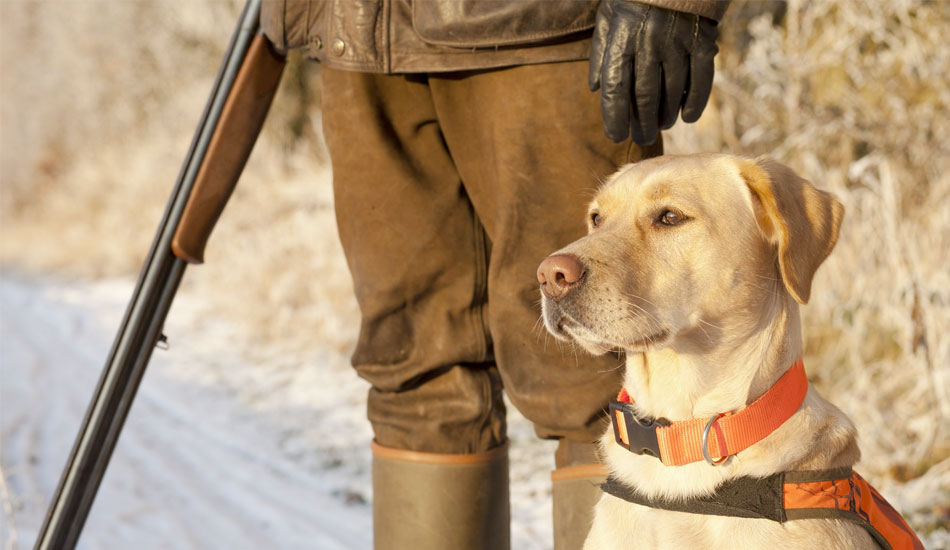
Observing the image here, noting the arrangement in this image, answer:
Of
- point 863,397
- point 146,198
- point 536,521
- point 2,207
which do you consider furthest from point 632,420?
point 2,207

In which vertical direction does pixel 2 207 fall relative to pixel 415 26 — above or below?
above

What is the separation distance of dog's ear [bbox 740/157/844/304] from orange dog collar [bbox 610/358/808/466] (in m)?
0.19

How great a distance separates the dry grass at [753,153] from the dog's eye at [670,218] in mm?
2068

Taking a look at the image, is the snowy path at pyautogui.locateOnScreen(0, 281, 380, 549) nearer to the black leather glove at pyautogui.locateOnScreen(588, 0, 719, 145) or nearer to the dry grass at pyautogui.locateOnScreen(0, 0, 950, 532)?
the dry grass at pyautogui.locateOnScreen(0, 0, 950, 532)

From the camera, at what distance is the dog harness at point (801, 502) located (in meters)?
1.65

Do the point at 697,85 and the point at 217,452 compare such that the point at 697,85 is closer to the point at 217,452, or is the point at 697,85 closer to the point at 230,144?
the point at 230,144

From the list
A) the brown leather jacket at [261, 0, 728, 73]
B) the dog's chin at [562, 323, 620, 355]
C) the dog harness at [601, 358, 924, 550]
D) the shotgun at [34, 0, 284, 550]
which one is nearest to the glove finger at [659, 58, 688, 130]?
the brown leather jacket at [261, 0, 728, 73]

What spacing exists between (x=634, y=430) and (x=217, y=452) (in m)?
3.09

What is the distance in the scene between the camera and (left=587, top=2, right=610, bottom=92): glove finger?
178 cm

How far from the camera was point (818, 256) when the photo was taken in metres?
1.87

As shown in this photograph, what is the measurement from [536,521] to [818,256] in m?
1.94

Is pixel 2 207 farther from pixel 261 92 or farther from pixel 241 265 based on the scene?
pixel 261 92

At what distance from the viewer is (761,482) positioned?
5.53 ft

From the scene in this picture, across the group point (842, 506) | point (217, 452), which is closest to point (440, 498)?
point (842, 506)
